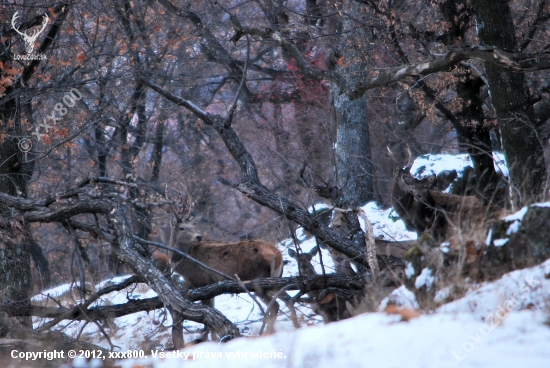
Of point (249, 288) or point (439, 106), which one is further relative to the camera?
point (439, 106)

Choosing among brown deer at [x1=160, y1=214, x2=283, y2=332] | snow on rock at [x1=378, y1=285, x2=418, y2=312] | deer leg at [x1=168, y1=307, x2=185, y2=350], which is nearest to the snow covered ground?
snow on rock at [x1=378, y1=285, x2=418, y2=312]

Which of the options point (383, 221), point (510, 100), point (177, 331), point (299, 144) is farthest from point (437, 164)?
point (177, 331)

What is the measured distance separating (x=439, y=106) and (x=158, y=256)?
6806 mm

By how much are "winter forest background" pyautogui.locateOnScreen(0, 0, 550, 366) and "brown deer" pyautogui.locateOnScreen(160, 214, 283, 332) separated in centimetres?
43

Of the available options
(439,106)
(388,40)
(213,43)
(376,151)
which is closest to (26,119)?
(388,40)

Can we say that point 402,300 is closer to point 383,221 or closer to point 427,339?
point 427,339

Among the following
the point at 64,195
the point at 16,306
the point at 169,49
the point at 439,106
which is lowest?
the point at 16,306

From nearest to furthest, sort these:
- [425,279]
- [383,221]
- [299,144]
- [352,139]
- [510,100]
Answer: [425,279]
[510,100]
[383,221]
[352,139]
[299,144]

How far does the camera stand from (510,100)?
29.0 feet

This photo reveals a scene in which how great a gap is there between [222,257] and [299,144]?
35.2 feet

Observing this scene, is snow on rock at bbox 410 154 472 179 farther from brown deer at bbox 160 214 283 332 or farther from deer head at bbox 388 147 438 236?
brown deer at bbox 160 214 283 332

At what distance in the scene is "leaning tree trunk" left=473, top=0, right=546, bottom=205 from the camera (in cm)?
865

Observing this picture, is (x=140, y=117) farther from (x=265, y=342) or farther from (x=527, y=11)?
(x=265, y=342)

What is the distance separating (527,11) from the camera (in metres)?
14.0
